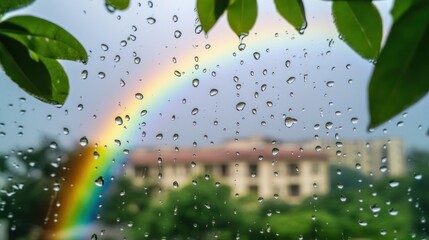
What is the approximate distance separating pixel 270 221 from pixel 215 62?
26 cm

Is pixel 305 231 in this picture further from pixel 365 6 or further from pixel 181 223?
pixel 365 6

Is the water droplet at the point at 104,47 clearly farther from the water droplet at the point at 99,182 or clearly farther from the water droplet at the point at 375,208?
the water droplet at the point at 375,208

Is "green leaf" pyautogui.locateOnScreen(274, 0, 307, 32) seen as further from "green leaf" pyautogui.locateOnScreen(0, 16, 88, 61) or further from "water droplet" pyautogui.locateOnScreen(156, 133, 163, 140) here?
"water droplet" pyautogui.locateOnScreen(156, 133, 163, 140)

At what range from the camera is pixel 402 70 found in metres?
0.16

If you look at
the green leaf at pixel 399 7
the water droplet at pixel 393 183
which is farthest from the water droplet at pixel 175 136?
the green leaf at pixel 399 7

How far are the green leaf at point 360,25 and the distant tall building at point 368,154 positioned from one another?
0.54m

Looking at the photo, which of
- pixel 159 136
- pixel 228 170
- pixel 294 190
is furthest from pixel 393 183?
pixel 159 136

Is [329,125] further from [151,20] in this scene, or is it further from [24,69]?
[24,69]

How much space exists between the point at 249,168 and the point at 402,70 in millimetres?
625

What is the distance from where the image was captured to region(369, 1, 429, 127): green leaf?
16 cm

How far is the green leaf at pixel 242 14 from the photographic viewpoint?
28 cm

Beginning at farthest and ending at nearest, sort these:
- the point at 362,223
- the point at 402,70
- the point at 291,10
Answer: the point at 362,223
the point at 291,10
the point at 402,70

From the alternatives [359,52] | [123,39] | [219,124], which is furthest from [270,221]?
[359,52]

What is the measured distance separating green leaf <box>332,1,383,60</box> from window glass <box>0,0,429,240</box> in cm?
52
